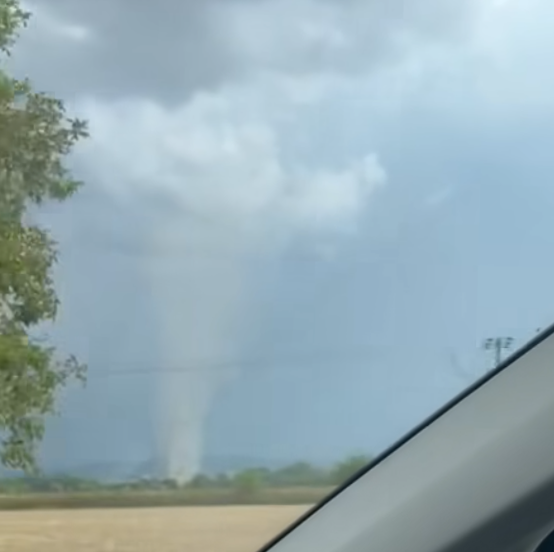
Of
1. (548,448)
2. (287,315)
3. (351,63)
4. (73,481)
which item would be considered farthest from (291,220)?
(548,448)

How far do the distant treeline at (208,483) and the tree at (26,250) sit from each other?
3 centimetres

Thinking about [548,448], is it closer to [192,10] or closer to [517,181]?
[517,181]

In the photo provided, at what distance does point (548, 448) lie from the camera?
1.15m

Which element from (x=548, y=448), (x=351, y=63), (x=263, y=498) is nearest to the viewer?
(x=548, y=448)

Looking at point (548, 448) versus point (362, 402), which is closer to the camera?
point (548, 448)

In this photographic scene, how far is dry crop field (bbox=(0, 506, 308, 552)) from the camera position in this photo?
4.94ft

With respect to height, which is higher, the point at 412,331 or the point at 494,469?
the point at 412,331

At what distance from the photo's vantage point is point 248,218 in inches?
62.9

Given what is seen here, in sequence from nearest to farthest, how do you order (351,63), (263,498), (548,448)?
(548,448) < (263,498) < (351,63)

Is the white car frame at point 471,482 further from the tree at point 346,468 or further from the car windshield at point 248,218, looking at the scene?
the car windshield at point 248,218

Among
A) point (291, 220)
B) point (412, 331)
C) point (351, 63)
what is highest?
point (351, 63)

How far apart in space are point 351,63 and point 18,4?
48 cm

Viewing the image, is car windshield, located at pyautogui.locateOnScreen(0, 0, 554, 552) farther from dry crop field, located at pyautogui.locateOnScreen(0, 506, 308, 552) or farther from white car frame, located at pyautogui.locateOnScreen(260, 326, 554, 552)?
white car frame, located at pyautogui.locateOnScreen(260, 326, 554, 552)

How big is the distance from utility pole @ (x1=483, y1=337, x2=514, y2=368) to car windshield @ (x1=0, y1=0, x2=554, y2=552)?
0.03 meters
